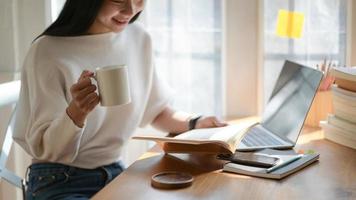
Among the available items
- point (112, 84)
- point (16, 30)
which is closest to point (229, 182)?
point (112, 84)

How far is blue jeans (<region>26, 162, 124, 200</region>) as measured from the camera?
144 cm

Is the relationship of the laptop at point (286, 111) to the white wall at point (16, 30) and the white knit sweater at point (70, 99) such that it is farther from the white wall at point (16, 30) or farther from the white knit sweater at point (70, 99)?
the white wall at point (16, 30)

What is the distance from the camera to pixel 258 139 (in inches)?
61.6

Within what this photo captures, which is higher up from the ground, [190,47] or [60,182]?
[190,47]

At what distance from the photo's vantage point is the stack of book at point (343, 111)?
151 cm

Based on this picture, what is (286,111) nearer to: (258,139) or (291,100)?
(291,100)

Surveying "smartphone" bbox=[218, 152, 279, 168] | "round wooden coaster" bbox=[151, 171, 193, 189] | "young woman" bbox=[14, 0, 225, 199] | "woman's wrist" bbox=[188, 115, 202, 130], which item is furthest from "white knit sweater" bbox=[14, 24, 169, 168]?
"smartphone" bbox=[218, 152, 279, 168]

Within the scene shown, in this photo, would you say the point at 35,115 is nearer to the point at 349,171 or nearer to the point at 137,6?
the point at 137,6

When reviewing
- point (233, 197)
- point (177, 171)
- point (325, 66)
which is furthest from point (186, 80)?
point (233, 197)

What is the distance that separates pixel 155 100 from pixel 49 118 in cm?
45

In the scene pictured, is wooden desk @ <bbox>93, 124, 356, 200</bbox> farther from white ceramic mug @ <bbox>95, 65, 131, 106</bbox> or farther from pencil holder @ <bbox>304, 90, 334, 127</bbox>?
pencil holder @ <bbox>304, 90, 334, 127</bbox>

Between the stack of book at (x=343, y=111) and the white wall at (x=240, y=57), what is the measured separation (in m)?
0.55

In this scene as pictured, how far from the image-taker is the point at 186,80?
216 cm

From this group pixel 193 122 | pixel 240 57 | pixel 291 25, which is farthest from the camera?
pixel 240 57
